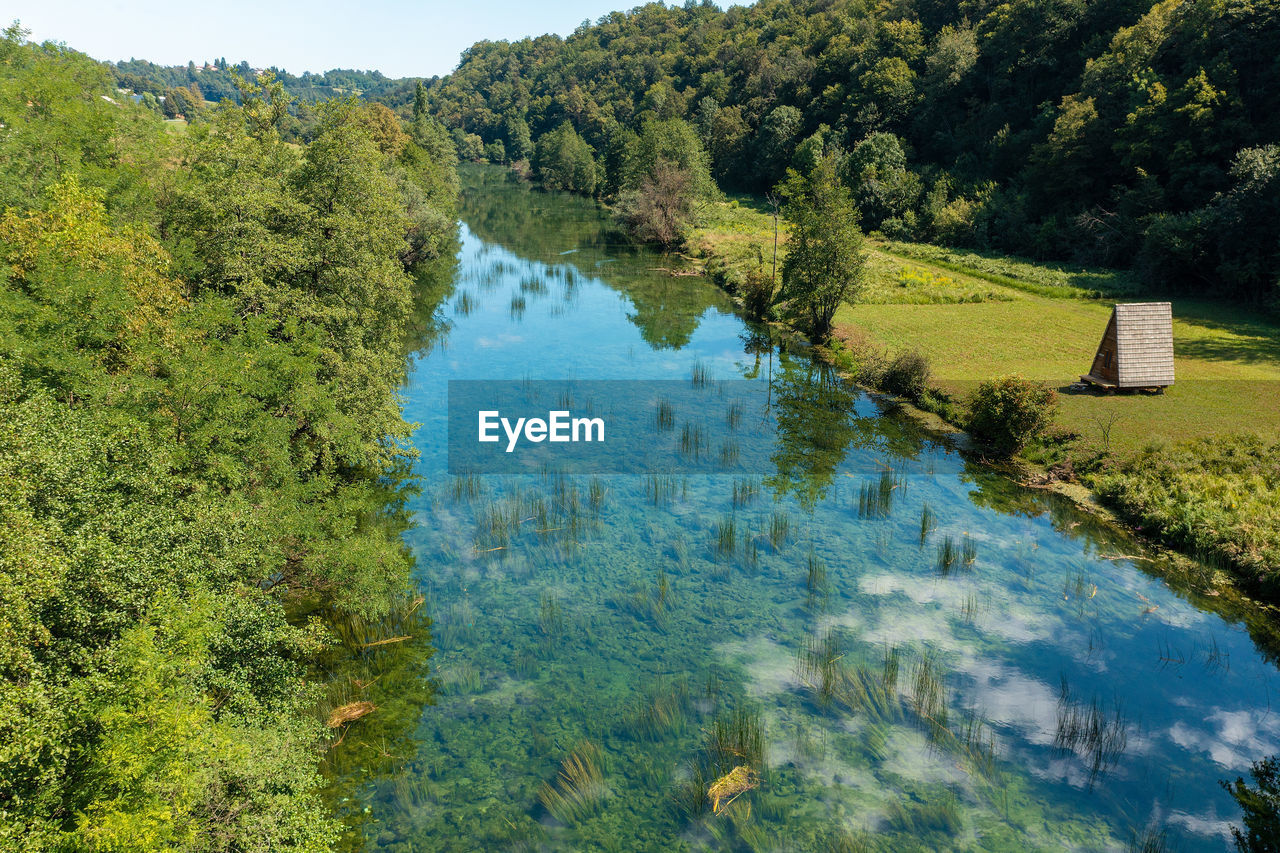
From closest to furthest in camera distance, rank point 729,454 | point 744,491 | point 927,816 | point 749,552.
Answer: point 927,816 < point 749,552 < point 744,491 < point 729,454

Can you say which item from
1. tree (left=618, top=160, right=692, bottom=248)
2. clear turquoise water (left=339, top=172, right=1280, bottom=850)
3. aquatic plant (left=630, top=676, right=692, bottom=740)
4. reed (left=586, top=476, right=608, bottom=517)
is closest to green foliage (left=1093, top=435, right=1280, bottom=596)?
clear turquoise water (left=339, top=172, right=1280, bottom=850)

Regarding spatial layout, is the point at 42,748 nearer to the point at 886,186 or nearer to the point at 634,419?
the point at 634,419

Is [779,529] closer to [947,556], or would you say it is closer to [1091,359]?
[947,556]

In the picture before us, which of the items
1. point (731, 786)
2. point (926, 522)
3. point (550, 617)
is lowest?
point (731, 786)

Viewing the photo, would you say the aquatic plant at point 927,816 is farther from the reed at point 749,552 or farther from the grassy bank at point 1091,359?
the grassy bank at point 1091,359

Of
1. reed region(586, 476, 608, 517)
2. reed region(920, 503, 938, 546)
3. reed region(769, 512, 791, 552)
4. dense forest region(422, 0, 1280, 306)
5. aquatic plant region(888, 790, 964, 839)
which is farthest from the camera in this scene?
dense forest region(422, 0, 1280, 306)

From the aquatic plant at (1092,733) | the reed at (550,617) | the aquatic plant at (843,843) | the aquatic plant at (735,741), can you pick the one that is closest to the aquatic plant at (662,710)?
the aquatic plant at (735,741)

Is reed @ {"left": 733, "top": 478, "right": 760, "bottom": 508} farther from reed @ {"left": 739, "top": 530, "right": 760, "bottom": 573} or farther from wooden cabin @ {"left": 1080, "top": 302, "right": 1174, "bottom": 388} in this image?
wooden cabin @ {"left": 1080, "top": 302, "right": 1174, "bottom": 388}

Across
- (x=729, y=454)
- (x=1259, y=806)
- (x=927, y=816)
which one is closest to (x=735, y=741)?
(x=927, y=816)
